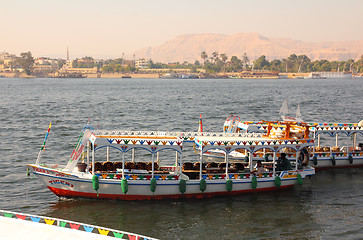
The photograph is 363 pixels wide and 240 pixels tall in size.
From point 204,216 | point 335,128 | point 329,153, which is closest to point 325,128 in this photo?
point 335,128

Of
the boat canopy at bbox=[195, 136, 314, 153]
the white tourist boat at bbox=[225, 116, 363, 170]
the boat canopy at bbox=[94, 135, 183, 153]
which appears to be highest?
the boat canopy at bbox=[94, 135, 183, 153]

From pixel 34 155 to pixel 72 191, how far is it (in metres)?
13.4

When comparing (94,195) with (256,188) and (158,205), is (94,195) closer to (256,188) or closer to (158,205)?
(158,205)

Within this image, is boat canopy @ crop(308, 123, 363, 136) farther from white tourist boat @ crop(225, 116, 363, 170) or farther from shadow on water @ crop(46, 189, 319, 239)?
shadow on water @ crop(46, 189, 319, 239)

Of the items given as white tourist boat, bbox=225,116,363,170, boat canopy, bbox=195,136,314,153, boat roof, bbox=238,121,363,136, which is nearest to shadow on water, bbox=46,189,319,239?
boat canopy, bbox=195,136,314,153

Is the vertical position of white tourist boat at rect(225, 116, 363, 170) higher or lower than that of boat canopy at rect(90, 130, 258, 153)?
lower

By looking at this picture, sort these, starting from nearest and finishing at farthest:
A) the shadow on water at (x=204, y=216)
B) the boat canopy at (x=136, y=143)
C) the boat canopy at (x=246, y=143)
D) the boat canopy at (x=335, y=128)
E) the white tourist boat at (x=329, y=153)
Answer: the shadow on water at (x=204, y=216) → the boat canopy at (x=136, y=143) → the boat canopy at (x=246, y=143) → the white tourist boat at (x=329, y=153) → the boat canopy at (x=335, y=128)

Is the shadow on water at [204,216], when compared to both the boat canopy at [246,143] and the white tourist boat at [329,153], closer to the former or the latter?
the boat canopy at [246,143]

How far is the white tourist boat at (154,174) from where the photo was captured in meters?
21.0

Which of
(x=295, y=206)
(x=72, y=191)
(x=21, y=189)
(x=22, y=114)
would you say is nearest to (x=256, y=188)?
(x=295, y=206)

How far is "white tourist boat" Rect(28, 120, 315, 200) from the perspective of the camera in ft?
68.7

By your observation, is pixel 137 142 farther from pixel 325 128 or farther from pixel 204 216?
pixel 325 128

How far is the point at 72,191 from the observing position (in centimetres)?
2133

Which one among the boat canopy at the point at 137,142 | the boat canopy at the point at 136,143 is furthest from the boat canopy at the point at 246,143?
the boat canopy at the point at 136,143
